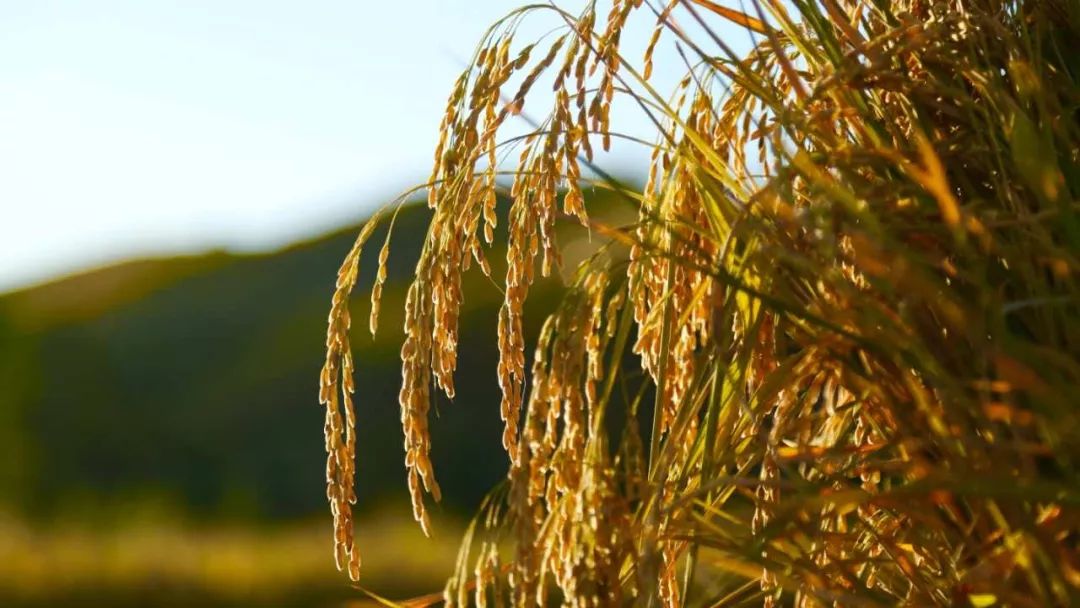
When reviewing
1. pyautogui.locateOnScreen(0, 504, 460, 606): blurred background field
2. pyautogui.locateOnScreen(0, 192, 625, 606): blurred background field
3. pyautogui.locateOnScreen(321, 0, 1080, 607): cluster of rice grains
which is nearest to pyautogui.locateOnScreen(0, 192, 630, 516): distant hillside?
pyautogui.locateOnScreen(0, 192, 625, 606): blurred background field

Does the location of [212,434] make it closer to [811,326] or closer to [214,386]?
[214,386]

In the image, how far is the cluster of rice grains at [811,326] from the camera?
78 cm

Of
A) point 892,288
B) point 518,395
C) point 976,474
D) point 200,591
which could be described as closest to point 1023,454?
point 976,474

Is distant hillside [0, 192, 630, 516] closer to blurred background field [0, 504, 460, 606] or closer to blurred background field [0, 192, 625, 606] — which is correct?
blurred background field [0, 192, 625, 606]

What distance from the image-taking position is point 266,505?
6477 millimetres

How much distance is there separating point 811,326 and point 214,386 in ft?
23.6

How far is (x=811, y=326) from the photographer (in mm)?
957

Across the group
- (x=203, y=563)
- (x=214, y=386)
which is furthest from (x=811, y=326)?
(x=214, y=386)

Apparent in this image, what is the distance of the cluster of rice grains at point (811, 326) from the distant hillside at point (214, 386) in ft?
17.3

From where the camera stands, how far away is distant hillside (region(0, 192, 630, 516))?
21.7 feet

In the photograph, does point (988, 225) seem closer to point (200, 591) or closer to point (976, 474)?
point (976, 474)

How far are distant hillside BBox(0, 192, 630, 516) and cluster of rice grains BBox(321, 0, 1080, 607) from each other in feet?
17.3

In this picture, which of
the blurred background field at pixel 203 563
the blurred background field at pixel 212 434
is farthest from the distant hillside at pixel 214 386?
the blurred background field at pixel 203 563

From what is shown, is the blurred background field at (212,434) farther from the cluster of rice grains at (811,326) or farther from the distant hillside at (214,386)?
the cluster of rice grains at (811,326)
